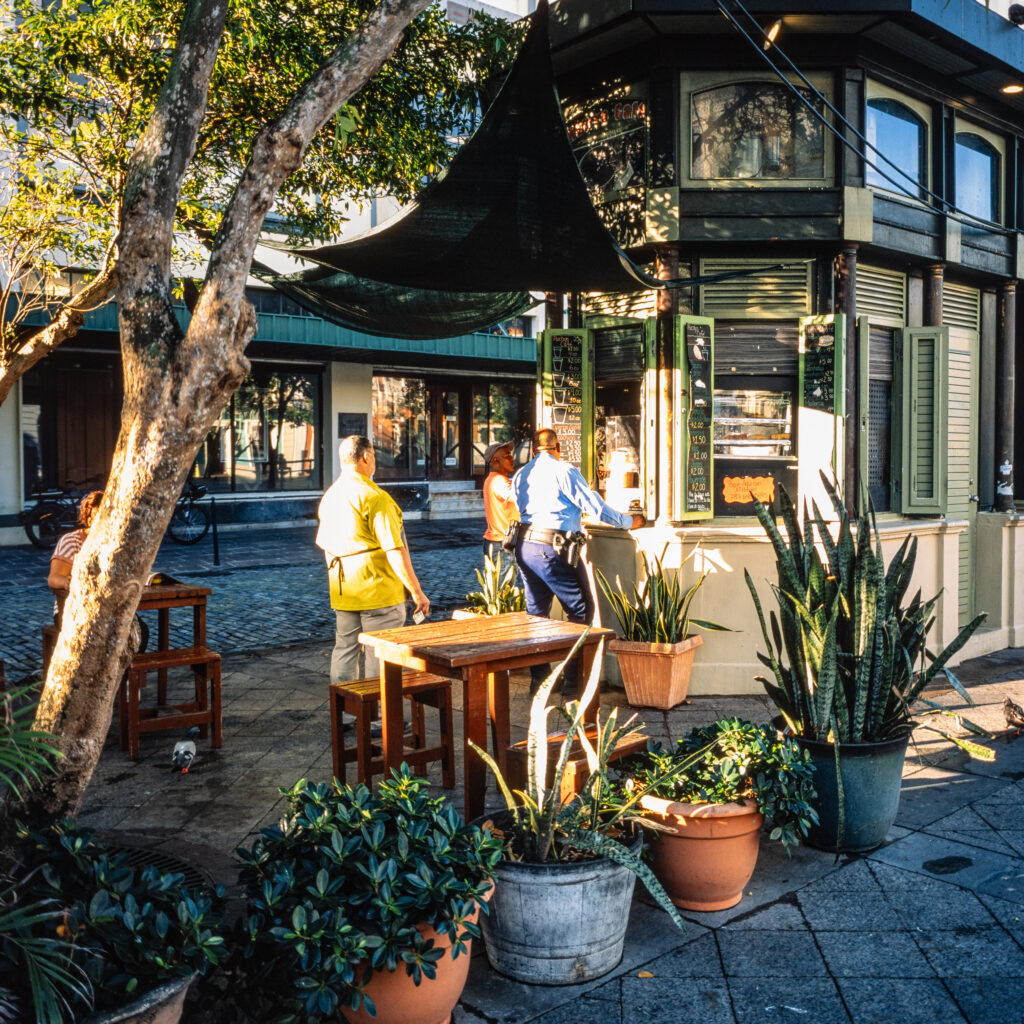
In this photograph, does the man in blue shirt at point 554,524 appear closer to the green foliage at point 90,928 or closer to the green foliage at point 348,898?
the green foliage at point 348,898

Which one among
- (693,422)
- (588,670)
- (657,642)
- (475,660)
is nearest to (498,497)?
(693,422)

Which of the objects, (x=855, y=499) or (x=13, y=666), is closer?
(x=855, y=499)

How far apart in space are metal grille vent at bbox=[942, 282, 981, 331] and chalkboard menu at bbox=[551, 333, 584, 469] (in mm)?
3265

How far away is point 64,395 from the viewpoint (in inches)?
741

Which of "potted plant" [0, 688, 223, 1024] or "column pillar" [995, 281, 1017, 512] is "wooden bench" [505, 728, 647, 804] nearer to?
"potted plant" [0, 688, 223, 1024]

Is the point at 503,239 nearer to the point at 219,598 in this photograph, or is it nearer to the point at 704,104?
the point at 704,104

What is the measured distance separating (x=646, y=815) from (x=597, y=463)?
4.30 m

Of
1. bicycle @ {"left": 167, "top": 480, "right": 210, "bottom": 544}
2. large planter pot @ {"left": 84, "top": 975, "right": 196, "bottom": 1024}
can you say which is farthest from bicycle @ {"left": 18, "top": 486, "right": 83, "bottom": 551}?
large planter pot @ {"left": 84, "top": 975, "right": 196, "bottom": 1024}

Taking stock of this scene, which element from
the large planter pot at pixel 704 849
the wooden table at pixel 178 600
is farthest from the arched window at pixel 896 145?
the wooden table at pixel 178 600

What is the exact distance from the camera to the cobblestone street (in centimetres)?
930

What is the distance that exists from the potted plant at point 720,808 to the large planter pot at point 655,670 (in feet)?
8.38

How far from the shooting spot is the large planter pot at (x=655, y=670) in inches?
252

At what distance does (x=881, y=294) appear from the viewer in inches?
302

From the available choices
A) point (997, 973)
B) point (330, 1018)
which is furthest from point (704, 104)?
point (330, 1018)
